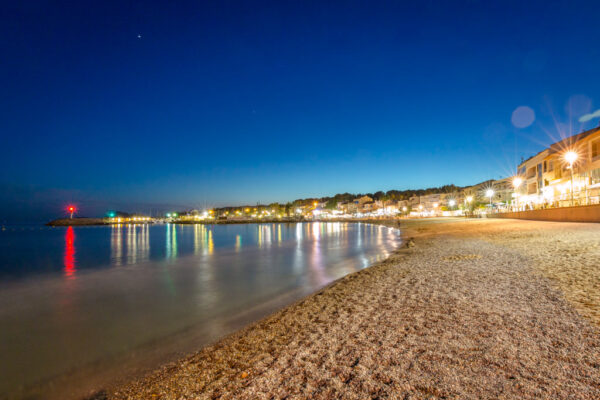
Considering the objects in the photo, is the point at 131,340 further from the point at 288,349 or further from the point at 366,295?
the point at 366,295

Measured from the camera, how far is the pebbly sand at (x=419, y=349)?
301 centimetres

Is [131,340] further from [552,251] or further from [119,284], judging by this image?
[552,251]

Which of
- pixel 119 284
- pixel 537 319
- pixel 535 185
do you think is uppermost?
pixel 535 185

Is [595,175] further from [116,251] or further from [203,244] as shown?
[116,251]

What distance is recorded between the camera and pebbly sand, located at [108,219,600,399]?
3.01 meters

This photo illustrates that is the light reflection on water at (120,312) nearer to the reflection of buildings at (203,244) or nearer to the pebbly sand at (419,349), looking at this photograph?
the pebbly sand at (419,349)

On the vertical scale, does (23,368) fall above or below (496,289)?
below

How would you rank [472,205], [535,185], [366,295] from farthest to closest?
[472,205]
[535,185]
[366,295]

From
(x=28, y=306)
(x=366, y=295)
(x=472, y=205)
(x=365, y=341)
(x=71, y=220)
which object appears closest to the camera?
(x=365, y=341)

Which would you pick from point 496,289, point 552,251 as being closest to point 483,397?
point 496,289

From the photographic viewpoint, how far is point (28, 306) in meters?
9.63

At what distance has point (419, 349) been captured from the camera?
3760 mm

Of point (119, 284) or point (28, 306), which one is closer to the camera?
point (28, 306)

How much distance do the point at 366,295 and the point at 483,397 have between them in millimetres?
4103
